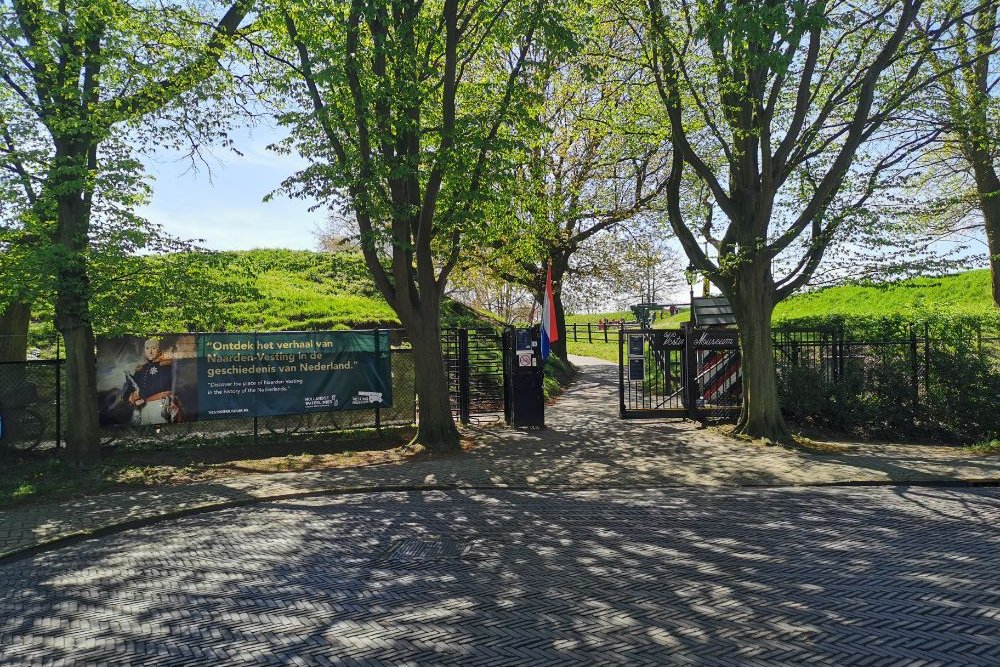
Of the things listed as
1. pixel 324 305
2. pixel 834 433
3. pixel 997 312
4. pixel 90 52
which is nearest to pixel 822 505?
pixel 834 433

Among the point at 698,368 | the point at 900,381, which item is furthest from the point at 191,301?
the point at 900,381

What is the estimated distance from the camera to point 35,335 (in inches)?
670

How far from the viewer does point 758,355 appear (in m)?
13.7

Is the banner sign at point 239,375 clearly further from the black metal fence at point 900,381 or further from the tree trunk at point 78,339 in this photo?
the black metal fence at point 900,381

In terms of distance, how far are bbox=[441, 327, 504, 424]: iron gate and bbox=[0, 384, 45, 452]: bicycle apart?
25.0ft

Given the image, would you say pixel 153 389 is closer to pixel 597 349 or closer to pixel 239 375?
pixel 239 375

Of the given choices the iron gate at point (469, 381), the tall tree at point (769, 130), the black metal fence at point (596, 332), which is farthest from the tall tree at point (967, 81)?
the black metal fence at point (596, 332)

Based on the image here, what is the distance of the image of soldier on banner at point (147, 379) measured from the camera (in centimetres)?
1247

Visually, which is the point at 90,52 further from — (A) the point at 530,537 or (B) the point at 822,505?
(B) the point at 822,505

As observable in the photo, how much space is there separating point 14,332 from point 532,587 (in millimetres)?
12184

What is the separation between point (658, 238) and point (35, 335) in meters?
21.5

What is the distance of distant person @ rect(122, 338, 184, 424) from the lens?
41.3 feet

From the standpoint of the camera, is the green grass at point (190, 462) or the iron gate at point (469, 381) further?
the iron gate at point (469, 381)

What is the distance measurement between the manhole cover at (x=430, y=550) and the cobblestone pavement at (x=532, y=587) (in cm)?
4
